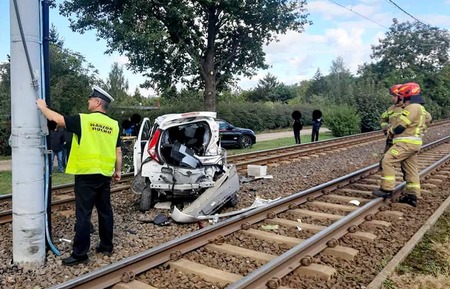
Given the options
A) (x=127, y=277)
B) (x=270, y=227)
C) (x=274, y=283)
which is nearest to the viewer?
(x=274, y=283)

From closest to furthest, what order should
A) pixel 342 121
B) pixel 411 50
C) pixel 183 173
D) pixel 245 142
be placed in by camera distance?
pixel 183 173 < pixel 245 142 < pixel 342 121 < pixel 411 50

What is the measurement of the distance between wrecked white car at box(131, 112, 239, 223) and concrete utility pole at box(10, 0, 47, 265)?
106 inches

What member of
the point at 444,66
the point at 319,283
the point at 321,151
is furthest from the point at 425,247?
the point at 444,66

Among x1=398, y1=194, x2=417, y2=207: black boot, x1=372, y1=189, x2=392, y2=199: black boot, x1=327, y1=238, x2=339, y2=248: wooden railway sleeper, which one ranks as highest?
x1=372, y1=189, x2=392, y2=199: black boot

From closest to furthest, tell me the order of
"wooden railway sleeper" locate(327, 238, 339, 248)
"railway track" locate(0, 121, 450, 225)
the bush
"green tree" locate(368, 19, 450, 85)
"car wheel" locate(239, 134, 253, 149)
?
"wooden railway sleeper" locate(327, 238, 339, 248)
"railway track" locate(0, 121, 450, 225)
"car wheel" locate(239, 134, 253, 149)
the bush
"green tree" locate(368, 19, 450, 85)

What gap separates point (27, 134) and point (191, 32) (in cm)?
1924

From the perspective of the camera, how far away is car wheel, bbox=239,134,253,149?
2028 cm

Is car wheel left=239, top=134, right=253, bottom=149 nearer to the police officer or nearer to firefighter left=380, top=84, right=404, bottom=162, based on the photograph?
firefighter left=380, top=84, right=404, bottom=162

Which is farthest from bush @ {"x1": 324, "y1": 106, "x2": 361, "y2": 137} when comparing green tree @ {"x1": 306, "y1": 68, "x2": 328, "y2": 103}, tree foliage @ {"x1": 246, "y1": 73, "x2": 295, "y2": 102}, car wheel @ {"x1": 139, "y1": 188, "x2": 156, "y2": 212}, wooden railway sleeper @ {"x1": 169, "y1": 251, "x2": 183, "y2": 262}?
green tree @ {"x1": 306, "y1": 68, "x2": 328, "y2": 103}

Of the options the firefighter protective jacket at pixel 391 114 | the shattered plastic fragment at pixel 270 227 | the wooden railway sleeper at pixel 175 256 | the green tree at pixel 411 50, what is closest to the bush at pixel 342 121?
the firefighter protective jacket at pixel 391 114

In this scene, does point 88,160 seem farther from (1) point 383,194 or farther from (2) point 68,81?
(2) point 68,81

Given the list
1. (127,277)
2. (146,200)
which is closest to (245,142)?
(146,200)

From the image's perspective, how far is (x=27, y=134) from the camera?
4.68 m

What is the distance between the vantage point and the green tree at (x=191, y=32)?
21.0 metres
